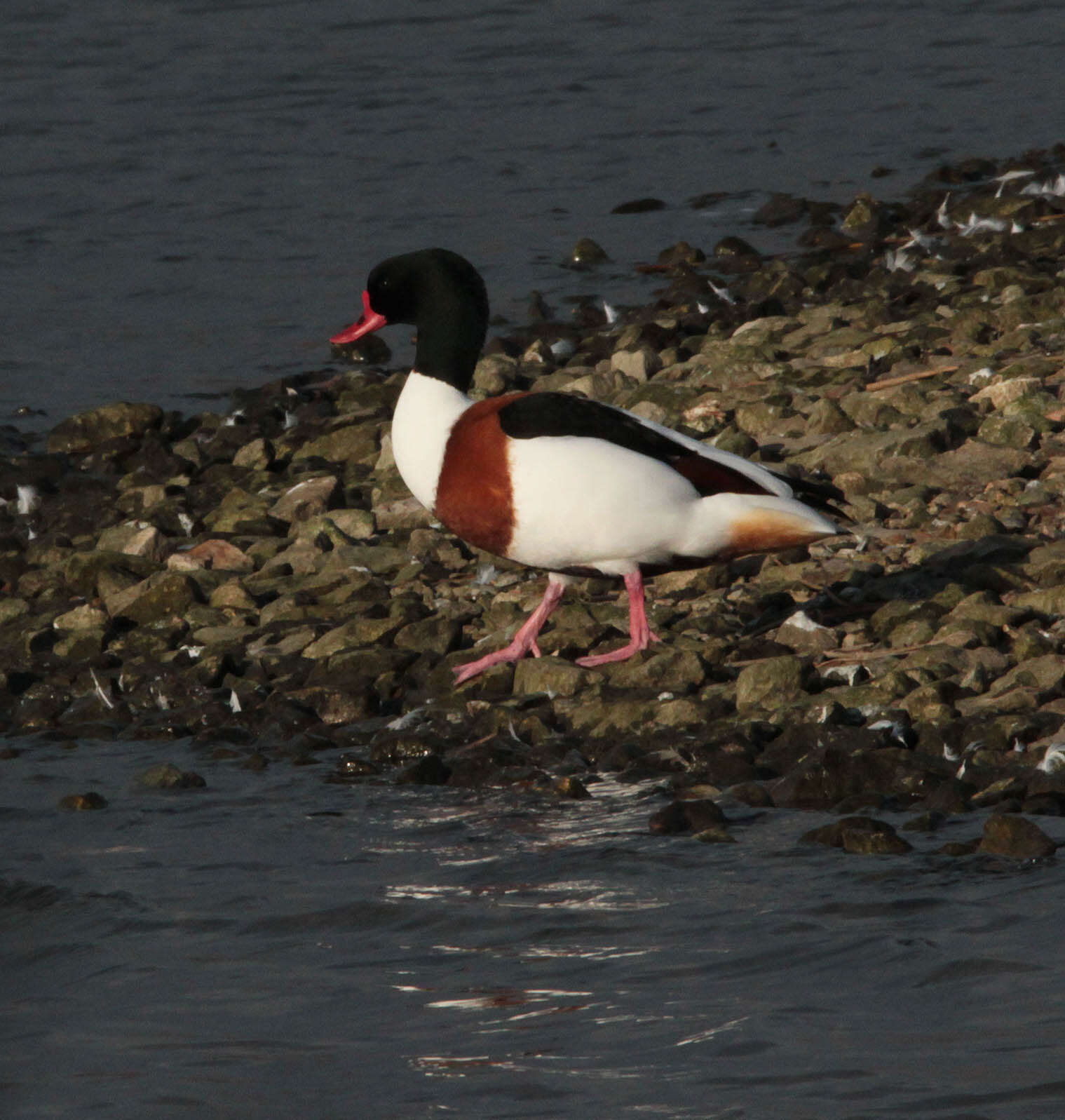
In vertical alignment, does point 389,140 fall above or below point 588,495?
above

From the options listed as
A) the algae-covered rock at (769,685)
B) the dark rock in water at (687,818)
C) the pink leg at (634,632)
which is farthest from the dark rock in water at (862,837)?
the pink leg at (634,632)

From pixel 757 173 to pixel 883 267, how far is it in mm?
4159

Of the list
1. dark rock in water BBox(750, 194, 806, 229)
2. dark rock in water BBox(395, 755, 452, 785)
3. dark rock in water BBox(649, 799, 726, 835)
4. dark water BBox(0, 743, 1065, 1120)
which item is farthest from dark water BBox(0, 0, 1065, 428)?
dark rock in water BBox(649, 799, 726, 835)

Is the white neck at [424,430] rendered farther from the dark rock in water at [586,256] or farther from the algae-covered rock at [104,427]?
the dark rock in water at [586,256]

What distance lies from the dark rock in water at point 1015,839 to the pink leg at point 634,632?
76.7 inches

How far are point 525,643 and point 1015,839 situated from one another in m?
2.37

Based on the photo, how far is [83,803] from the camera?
6098 millimetres

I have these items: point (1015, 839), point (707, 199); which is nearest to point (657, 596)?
point (1015, 839)

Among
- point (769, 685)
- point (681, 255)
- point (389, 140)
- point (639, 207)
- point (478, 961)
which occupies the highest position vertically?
point (389, 140)

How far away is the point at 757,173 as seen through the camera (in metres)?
16.2

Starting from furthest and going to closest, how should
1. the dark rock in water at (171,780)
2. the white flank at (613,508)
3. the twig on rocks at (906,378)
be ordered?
1. the twig on rocks at (906,378)
2. the white flank at (613,508)
3. the dark rock in water at (171,780)

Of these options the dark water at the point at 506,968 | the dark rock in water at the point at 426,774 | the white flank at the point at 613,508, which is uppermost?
the white flank at the point at 613,508

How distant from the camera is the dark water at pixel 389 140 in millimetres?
13383

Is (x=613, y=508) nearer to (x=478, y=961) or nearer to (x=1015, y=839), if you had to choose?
(x=1015, y=839)
